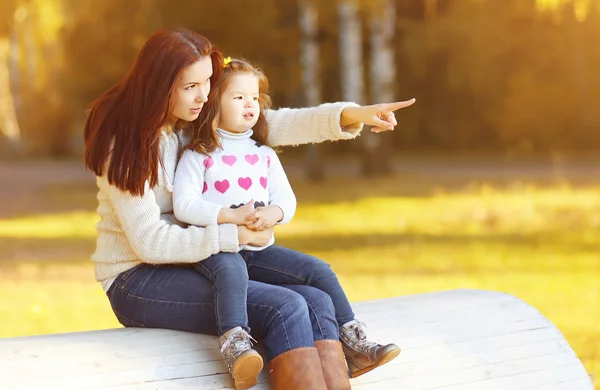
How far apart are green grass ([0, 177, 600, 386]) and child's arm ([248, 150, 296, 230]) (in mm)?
2822

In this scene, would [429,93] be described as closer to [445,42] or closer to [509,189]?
[445,42]

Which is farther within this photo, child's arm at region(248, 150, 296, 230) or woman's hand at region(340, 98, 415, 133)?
woman's hand at region(340, 98, 415, 133)

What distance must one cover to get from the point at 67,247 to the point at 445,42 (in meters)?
18.5

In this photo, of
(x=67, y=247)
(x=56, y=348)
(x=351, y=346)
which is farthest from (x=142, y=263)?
(x=67, y=247)

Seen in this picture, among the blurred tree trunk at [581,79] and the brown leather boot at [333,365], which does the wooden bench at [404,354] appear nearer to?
the brown leather boot at [333,365]

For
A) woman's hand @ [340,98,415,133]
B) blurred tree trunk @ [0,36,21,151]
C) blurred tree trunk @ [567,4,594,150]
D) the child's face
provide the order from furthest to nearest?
blurred tree trunk @ [0,36,21,151] < blurred tree trunk @ [567,4,594,150] < woman's hand @ [340,98,415,133] < the child's face

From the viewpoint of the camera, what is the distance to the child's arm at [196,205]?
4164 millimetres

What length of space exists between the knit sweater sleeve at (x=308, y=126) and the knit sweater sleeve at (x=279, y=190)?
0.22 m

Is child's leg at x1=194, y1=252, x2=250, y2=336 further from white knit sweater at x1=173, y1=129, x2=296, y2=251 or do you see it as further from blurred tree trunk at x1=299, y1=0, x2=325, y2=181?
blurred tree trunk at x1=299, y1=0, x2=325, y2=181

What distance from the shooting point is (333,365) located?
4.04 m

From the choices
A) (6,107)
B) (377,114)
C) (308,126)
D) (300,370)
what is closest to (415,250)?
(308,126)

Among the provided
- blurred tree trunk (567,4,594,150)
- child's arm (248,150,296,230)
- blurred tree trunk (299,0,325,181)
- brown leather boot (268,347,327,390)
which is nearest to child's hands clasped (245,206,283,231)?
child's arm (248,150,296,230)

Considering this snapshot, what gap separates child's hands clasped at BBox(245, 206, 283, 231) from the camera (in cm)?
417

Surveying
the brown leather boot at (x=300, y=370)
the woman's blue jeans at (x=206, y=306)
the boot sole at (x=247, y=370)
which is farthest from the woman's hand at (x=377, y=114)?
the boot sole at (x=247, y=370)
